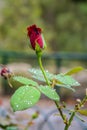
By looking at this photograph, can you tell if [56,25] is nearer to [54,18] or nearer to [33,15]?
[54,18]

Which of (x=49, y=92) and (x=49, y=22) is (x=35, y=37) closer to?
(x=49, y=92)

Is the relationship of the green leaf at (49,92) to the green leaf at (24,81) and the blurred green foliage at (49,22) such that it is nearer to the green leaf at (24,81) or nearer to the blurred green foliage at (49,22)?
the green leaf at (24,81)

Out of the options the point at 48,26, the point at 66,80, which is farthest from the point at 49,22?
the point at 66,80

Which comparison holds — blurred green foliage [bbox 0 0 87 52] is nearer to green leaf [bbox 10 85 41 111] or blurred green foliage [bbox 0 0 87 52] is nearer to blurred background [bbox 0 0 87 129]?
blurred background [bbox 0 0 87 129]

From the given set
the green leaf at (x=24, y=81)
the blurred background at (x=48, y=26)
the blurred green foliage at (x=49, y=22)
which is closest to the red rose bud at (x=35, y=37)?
the green leaf at (x=24, y=81)

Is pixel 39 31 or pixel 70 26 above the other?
pixel 39 31

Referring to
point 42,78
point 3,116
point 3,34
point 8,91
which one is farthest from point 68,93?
point 42,78
